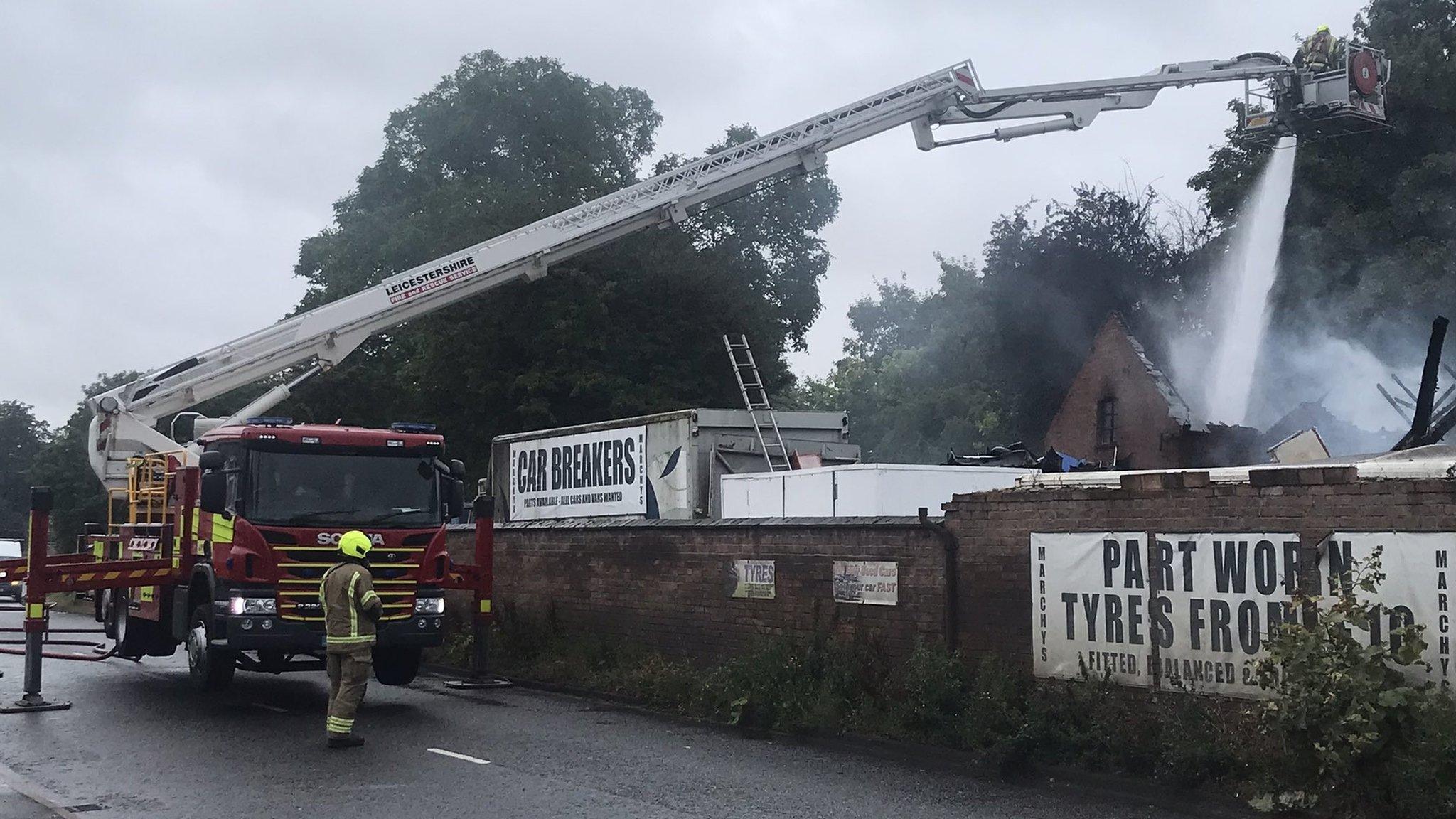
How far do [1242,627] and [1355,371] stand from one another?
2357cm

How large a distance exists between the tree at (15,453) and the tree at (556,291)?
57.8 meters

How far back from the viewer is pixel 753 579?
1488cm

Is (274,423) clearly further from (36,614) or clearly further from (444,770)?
(444,770)

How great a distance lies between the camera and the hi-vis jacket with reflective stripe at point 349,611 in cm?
1123

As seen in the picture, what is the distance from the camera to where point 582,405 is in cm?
3403

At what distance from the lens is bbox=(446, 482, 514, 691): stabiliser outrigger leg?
16312 mm

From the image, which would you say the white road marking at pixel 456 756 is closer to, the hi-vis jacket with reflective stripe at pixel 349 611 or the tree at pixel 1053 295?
the hi-vis jacket with reflective stripe at pixel 349 611

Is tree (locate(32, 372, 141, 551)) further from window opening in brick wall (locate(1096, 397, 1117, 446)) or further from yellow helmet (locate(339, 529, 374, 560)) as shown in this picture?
yellow helmet (locate(339, 529, 374, 560))

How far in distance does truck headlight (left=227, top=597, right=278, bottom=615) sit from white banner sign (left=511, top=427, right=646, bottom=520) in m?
7.91

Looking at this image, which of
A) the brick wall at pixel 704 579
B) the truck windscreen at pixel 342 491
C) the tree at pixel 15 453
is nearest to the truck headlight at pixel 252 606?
the truck windscreen at pixel 342 491

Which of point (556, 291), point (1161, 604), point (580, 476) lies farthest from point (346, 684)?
point (556, 291)

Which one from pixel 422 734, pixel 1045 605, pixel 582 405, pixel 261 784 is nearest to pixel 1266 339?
pixel 582 405

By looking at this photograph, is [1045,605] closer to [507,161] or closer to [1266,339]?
[1266,339]

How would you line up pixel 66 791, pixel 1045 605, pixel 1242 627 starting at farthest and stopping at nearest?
1. pixel 1045 605
2. pixel 1242 627
3. pixel 66 791
